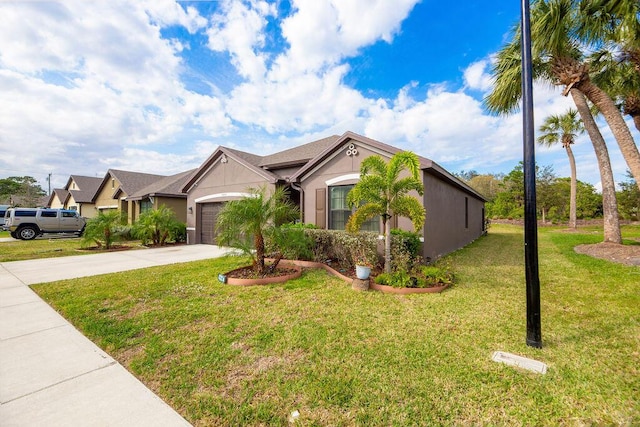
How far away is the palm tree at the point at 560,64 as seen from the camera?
8.15m

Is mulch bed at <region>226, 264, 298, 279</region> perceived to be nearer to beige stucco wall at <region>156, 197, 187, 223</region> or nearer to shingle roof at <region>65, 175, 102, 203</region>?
beige stucco wall at <region>156, 197, 187, 223</region>

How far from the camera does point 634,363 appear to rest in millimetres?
2953

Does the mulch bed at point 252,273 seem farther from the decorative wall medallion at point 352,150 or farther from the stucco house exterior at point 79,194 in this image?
the stucco house exterior at point 79,194

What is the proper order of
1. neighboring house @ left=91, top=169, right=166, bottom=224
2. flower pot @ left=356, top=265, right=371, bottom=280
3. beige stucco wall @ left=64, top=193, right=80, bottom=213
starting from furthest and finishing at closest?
1. beige stucco wall @ left=64, top=193, right=80, bottom=213
2. neighboring house @ left=91, top=169, right=166, bottom=224
3. flower pot @ left=356, top=265, right=371, bottom=280

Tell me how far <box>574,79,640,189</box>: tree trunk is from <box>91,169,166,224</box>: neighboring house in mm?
26633

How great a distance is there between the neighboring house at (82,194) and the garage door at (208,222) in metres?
18.0

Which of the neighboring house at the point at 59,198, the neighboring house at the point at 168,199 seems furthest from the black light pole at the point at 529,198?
the neighboring house at the point at 59,198

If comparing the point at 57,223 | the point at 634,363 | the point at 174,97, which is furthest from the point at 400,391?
the point at 57,223

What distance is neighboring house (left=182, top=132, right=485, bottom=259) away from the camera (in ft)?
28.8

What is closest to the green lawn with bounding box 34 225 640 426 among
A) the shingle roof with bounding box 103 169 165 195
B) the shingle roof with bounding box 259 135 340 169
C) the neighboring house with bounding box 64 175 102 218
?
the shingle roof with bounding box 259 135 340 169

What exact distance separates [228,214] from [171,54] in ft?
22.6

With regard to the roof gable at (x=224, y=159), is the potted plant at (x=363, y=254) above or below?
below

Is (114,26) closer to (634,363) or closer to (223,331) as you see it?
(223,331)

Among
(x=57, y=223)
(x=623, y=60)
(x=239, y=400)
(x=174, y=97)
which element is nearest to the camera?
(x=239, y=400)
